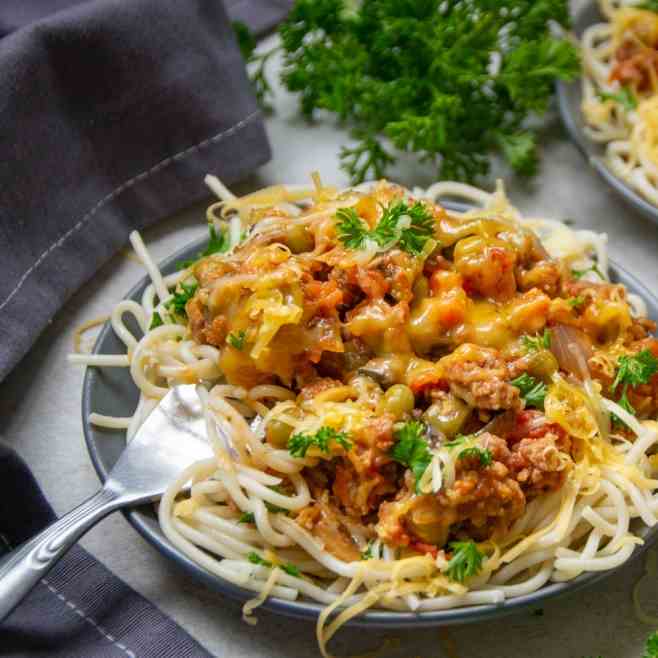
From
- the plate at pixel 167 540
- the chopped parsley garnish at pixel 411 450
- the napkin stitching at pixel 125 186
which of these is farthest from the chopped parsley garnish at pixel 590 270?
the napkin stitching at pixel 125 186

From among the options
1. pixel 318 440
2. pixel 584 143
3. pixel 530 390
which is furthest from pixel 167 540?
pixel 584 143

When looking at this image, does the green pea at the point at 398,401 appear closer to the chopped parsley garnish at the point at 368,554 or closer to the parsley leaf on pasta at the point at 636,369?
the chopped parsley garnish at the point at 368,554

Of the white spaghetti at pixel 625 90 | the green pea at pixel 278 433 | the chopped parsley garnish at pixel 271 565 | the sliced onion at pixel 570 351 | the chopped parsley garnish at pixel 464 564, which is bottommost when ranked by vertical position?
the white spaghetti at pixel 625 90

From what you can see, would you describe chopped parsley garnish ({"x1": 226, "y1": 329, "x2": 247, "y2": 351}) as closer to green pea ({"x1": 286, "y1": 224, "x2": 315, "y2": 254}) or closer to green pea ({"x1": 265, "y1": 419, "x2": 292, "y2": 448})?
green pea ({"x1": 265, "y1": 419, "x2": 292, "y2": 448})

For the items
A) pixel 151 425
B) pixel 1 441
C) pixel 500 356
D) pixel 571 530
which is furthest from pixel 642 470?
pixel 1 441

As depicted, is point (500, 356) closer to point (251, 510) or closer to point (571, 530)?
point (571, 530)

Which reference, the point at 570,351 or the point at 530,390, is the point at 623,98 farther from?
the point at 530,390
